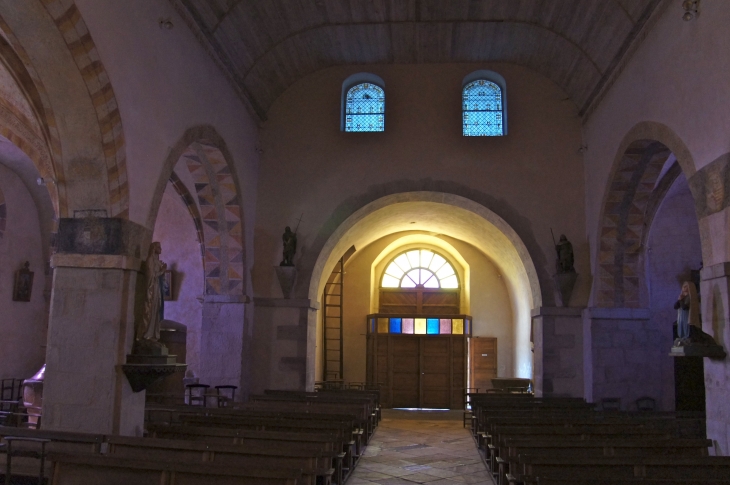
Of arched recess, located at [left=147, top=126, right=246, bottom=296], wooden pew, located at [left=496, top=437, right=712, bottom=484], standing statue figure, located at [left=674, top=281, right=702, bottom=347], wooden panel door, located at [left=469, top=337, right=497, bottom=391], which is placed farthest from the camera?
wooden panel door, located at [left=469, top=337, right=497, bottom=391]

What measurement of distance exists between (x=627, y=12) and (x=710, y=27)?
2444 millimetres

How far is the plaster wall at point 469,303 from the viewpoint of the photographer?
1969 centimetres

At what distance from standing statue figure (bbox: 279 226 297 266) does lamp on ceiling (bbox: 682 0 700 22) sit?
25.6ft

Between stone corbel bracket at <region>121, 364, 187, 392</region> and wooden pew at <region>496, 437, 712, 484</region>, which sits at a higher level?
stone corbel bracket at <region>121, 364, 187, 392</region>

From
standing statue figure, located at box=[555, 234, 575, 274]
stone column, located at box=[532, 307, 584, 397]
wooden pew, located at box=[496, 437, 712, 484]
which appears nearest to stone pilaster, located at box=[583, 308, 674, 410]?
stone column, located at box=[532, 307, 584, 397]

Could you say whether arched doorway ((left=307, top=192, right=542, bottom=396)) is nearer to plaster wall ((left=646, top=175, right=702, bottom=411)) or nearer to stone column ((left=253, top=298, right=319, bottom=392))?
stone column ((left=253, top=298, right=319, bottom=392))

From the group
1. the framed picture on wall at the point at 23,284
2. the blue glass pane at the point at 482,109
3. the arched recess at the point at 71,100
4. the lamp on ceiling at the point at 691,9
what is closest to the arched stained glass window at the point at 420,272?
the blue glass pane at the point at 482,109

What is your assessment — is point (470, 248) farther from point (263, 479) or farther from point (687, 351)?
point (263, 479)

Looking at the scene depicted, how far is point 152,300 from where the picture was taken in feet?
26.5

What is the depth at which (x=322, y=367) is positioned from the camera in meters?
18.5

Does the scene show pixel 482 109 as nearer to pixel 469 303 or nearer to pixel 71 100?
pixel 469 303

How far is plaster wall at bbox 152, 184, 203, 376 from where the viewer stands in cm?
1566

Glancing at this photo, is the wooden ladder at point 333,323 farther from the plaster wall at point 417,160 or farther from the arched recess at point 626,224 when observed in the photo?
the arched recess at point 626,224

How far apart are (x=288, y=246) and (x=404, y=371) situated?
27.4ft
